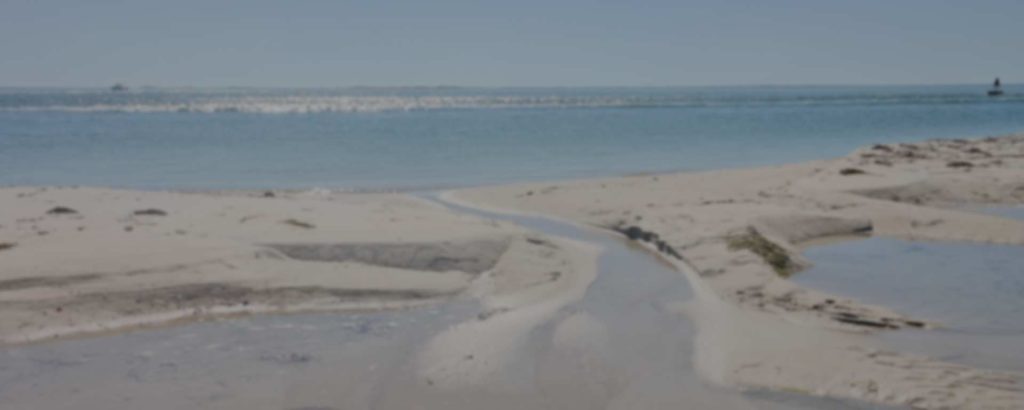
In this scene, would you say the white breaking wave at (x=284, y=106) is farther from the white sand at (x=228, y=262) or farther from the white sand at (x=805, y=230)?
the white sand at (x=228, y=262)

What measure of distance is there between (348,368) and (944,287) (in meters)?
5.16

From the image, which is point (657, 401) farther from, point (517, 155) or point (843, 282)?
point (517, 155)

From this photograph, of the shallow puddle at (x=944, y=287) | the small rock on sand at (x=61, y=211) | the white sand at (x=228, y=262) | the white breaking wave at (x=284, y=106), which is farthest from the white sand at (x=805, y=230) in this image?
the white breaking wave at (x=284, y=106)

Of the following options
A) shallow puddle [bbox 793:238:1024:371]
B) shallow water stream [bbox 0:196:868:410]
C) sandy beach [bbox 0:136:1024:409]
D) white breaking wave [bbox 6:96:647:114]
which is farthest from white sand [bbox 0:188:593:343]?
A: white breaking wave [bbox 6:96:647:114]

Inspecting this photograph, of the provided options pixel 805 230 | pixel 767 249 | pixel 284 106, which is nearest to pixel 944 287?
pixel 767 249

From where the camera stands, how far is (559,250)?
931 cm

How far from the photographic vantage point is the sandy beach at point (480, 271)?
5707 mm

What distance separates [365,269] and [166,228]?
2.23 metres

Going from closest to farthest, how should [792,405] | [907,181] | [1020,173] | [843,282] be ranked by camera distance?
[792,405] → [843,282] → [907,181] → [1020,173]

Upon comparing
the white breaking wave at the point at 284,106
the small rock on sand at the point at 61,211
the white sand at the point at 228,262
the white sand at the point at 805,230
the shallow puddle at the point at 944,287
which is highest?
the small rock on sand at the point at 61,211

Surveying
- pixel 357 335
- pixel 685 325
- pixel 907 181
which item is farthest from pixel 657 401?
pixel 907 181

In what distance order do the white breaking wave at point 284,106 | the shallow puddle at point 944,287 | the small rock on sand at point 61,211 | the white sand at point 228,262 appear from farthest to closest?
1. the white breaking wave at point 284,106
2. the small rock on sand at point 61,211
3. the white sand at point 228,262
4. the shallow puddle at point 944,287

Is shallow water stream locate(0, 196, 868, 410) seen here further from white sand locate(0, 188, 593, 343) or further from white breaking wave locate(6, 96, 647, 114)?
white breaking wave locate(6, 96, 647, 114)

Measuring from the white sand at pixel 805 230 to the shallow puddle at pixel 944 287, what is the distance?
29 centimetres
